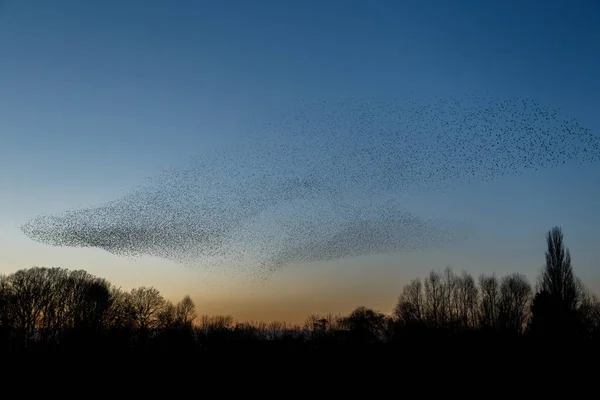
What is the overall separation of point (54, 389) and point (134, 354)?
56.8 feet

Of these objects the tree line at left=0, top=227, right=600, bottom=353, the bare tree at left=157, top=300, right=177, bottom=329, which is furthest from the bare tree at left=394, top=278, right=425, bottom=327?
the bare tree at left=157, top=300, right=177, bottom=329

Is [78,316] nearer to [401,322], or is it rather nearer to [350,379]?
[350,379]

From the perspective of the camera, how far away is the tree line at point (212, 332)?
5831 centimetres

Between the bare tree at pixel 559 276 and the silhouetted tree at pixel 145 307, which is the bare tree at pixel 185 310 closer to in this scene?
the silhouetted tree at pixel 145 307

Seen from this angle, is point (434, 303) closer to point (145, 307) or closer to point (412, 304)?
point (412, 304)

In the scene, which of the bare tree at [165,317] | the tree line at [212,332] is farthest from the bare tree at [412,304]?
the bare tree at [165,317]

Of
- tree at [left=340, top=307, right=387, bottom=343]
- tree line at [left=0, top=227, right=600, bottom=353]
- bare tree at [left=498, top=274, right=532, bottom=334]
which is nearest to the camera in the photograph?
A: tree line at [left=0, top=227, right=600, bottom=353]

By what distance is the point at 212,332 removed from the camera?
8675 centimetres

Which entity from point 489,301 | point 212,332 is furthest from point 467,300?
point 212,332

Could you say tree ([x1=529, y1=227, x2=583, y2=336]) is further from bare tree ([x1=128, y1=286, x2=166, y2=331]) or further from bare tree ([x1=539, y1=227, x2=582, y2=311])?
bare tree ([x1=128, y1=286, x2=166, y2=331])

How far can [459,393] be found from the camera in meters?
35.5

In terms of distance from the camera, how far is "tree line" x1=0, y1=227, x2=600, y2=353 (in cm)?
5831

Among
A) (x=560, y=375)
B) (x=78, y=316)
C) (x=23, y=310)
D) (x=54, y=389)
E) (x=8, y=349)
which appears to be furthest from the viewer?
(x=78, y=316)

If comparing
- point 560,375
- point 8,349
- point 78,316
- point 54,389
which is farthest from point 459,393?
Answer: point 78,316
